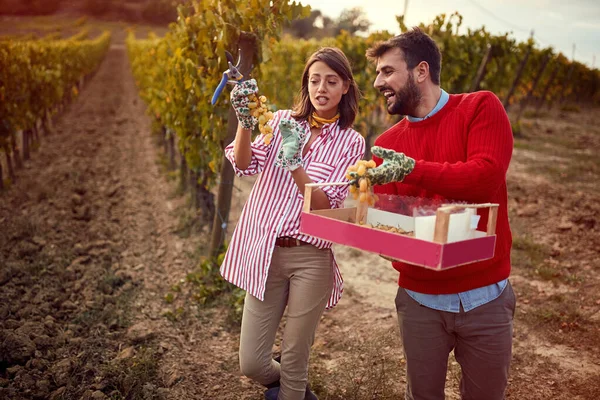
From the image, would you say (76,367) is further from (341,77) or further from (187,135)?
(187,135)

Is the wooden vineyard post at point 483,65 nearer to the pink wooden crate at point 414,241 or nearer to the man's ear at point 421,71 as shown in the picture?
the man's ear at point 421,71

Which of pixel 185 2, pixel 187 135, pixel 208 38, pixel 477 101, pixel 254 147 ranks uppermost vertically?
pixel 185 2

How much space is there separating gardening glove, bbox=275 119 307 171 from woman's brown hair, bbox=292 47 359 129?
0.40 meters

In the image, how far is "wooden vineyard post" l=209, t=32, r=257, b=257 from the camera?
4293mm

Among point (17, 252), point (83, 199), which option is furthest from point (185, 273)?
point (83, 199)

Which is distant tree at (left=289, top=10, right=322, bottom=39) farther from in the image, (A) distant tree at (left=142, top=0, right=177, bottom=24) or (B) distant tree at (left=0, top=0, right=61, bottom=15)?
(B) distant tree at (left=0, top=0, right=61, bottom=15)

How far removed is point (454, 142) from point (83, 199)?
6475 millimetres

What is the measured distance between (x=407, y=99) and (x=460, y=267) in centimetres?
69

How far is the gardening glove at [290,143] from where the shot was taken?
6.73 ft

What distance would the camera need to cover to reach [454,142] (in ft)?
6.50

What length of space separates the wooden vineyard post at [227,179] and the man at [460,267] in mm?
2363

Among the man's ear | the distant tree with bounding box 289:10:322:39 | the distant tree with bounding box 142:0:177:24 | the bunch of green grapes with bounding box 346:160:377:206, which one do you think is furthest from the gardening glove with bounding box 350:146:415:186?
the distant tree with bounding box 142:0:177:24

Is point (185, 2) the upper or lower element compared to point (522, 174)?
upper

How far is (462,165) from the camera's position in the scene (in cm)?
178
